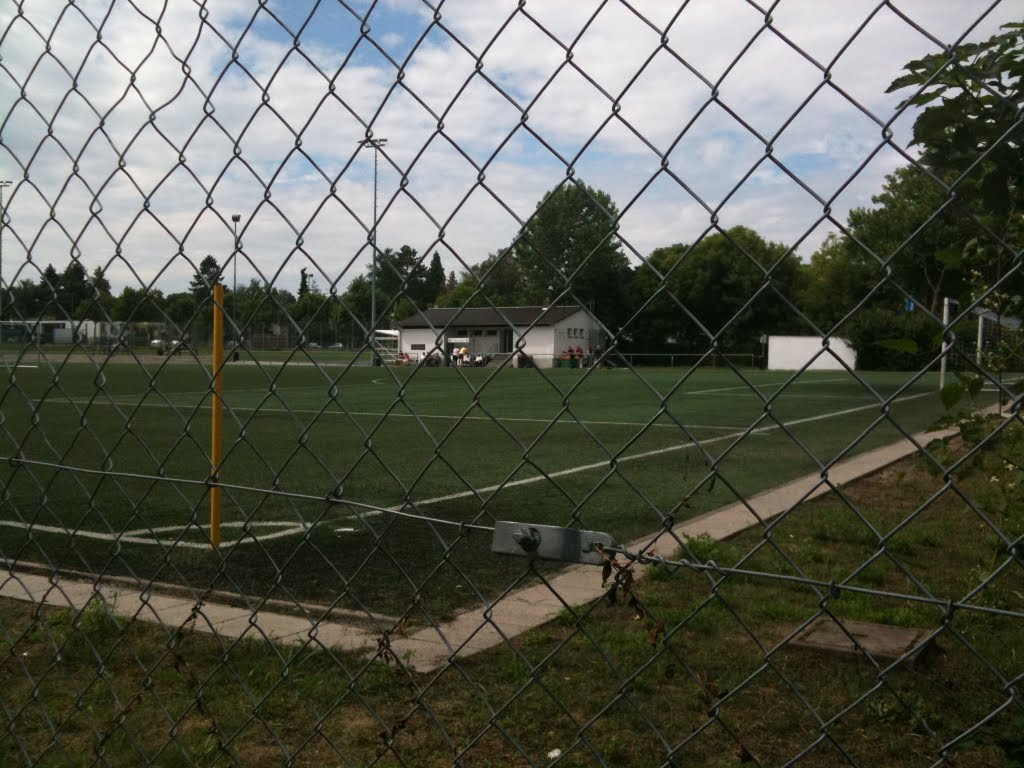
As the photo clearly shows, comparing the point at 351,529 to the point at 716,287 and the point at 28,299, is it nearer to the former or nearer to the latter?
the point at 28,299

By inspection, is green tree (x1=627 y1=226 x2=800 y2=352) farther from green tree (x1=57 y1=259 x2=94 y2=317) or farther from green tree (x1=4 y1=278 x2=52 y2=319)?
green tree (x1=4 y1=278 x2=52 y2=319)

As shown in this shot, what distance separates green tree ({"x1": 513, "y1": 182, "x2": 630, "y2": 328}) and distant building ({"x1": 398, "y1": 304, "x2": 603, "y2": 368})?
41mm

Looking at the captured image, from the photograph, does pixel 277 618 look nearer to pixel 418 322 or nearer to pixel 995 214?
pixel 418 322

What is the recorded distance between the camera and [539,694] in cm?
355

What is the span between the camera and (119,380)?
25.3 meters

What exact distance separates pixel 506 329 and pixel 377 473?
7.49m

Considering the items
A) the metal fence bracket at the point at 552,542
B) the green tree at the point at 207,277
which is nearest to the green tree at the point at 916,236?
the metal fence bracket at the point at 552,542

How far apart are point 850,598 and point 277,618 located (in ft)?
8.97

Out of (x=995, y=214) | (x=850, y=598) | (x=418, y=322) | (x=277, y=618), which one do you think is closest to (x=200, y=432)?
(x=277, y=618)

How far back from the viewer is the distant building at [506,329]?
1758 millimetres

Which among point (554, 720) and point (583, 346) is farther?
point (554, 720)

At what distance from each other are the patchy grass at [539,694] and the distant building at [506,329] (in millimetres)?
767

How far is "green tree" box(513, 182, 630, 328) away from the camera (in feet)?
5.33

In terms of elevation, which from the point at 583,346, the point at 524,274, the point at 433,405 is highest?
the point at 524,274
